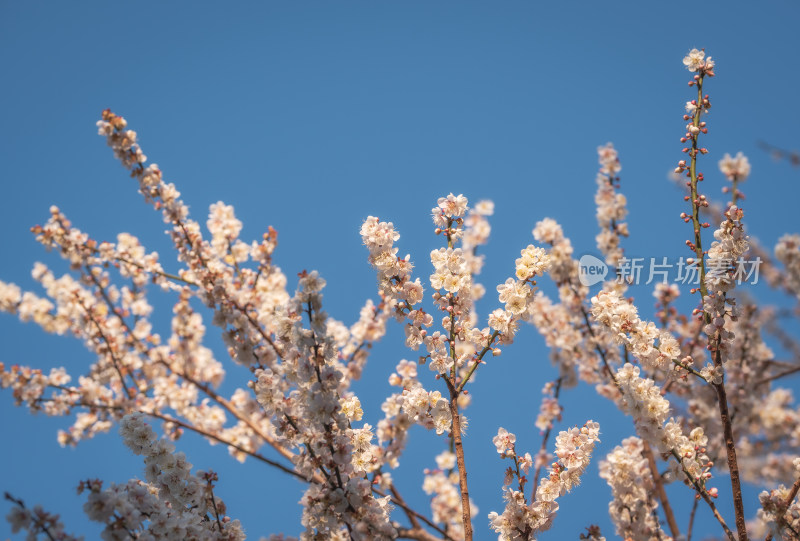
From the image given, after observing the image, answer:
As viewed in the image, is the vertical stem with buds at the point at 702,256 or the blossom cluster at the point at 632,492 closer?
the vertical stem with buds at the point at 702,256

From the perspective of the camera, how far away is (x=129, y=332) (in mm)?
6781

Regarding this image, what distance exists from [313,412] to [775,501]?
3.00 m

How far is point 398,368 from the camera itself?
499cm

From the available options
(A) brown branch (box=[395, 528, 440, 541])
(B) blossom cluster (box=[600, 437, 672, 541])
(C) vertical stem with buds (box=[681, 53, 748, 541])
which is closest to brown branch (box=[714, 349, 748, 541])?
(C) vertical stem with buds (box=[681, 53, 748, 541])

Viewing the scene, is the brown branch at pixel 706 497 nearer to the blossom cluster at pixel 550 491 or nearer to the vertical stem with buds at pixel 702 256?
the vertical stem with buds at pixel 702 256

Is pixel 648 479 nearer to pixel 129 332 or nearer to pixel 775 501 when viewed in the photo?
pixel 775 501

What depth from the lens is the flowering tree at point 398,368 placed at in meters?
3.47

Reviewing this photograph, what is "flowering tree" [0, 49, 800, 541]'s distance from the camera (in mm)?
3473

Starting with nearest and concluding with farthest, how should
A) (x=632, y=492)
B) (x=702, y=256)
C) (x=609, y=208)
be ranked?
(x=702, y=256) < (x=632, y=492) < (x=609, y=208)

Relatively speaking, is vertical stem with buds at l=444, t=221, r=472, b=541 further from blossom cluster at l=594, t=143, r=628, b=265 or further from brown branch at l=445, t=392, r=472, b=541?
blossom cluster at l=594, t=143, r=628, b=265

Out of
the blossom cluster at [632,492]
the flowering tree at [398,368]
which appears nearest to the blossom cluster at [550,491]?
the flowering tree at [398,368]

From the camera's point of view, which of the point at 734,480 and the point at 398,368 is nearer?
the point at 734,480

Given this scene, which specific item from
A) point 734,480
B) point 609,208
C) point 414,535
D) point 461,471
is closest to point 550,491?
point 461,471

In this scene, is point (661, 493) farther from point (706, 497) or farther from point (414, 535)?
point (414, 535)
